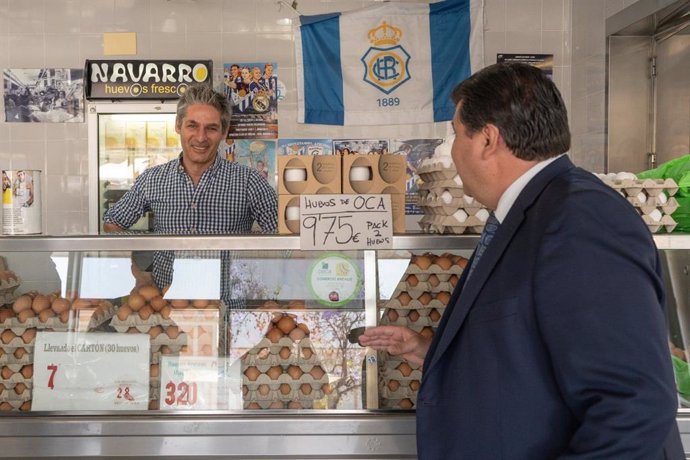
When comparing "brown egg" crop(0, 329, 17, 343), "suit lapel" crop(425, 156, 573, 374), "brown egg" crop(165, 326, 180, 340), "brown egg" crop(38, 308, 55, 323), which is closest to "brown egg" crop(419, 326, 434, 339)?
"brown egg" crop(165, 326, 180, 340)

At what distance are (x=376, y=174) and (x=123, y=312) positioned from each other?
873 mm

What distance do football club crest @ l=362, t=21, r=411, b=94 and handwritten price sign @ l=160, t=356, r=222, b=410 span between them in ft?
11.8

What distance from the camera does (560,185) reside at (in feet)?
4.32

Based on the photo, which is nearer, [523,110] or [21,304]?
[523,110]

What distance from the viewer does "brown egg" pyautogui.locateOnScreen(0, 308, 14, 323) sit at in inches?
90.6

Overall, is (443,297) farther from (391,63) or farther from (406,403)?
(391,63)

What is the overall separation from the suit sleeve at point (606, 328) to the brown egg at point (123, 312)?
1.42m

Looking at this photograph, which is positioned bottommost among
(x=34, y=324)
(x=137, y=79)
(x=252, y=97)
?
(x=34, y=324)

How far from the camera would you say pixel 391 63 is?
18.1 feet

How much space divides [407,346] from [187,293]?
738 millimetres

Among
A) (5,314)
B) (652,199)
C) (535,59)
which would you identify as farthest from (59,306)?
(535,59)

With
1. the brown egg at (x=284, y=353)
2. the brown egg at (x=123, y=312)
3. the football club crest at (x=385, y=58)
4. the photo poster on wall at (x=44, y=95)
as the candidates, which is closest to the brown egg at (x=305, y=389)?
the brown egg at (x=284, y=353)

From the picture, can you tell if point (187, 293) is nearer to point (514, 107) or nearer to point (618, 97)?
point (514, 107)

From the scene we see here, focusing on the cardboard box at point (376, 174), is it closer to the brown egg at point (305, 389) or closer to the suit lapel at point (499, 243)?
the brown egg at point (305, 389)
